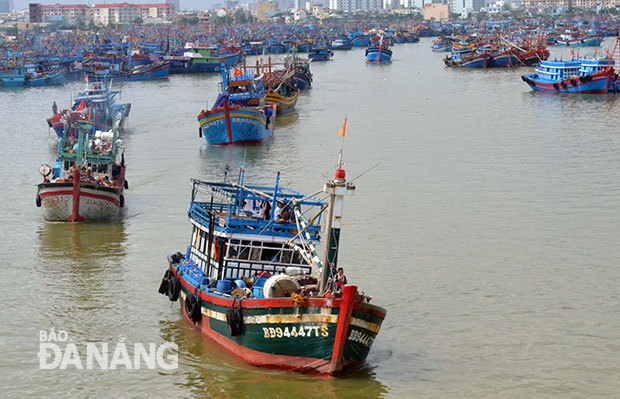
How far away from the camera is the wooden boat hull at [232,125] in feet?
177

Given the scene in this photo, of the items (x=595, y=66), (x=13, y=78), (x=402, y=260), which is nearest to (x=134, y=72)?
(x=13, y=78)

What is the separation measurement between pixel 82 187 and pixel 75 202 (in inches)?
29.1

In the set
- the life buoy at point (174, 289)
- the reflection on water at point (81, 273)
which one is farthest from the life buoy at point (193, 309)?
the reflection on water at point (81, 273)

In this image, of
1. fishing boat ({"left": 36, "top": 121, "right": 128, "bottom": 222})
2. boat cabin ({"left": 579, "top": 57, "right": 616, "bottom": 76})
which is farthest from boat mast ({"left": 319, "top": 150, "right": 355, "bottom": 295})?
boat cabin ({"left": 579, "top": 57, "right": 616, "bottom": 76})

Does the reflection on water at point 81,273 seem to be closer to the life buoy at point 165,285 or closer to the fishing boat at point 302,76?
the life buoy at point 165,285

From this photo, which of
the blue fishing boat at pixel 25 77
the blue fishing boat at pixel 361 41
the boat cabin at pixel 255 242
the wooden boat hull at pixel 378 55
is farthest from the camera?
the blue fishing boat at pixel 361 41

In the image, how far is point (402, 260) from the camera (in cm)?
3014

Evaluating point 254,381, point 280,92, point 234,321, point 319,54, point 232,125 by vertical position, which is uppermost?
point 319,54

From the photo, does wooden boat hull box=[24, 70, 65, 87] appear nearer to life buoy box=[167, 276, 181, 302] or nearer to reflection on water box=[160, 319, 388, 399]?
life buoy box=[167, 276, 181, 302]

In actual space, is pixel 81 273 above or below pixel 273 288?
below

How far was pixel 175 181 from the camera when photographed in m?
44.0

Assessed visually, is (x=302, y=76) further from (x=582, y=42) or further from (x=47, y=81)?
(x=582, y=42)

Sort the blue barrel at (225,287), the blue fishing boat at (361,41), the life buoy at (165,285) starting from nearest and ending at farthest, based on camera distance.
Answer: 1. the blue barrel at (225,287)
2. the life buoy at (165,285)
3. the blue fishing boat at (361,41)

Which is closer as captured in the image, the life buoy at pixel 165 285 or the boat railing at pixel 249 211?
the boat railing at pixel 249 211
